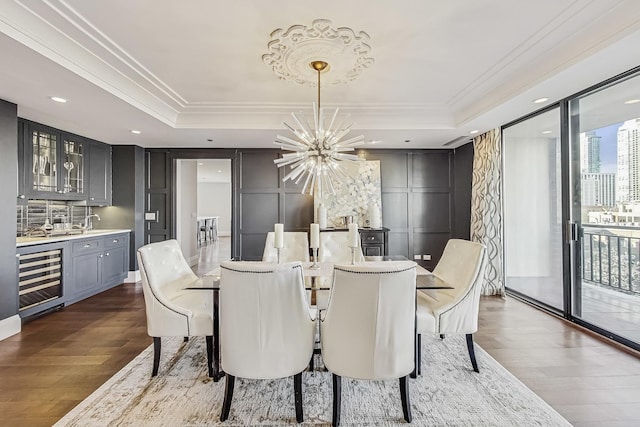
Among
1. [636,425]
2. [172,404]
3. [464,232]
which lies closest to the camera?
[636,425]

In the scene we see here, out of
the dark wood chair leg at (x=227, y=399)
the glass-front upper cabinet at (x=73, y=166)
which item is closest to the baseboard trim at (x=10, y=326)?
the glass-front upper cabinet at (x=73, y=166)

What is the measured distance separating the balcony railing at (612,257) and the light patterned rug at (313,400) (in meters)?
1.78

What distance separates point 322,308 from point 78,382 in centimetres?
188

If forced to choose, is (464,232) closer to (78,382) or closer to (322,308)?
(322,308)

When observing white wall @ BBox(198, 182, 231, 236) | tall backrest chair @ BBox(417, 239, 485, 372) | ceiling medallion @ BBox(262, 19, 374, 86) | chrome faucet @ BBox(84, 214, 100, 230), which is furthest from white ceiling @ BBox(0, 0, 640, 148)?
white wall @ BBox(198, 182, 231, 236)

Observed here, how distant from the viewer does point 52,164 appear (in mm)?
4348

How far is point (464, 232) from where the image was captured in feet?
18.8

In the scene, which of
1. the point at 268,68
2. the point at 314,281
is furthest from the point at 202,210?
the point at 314,281

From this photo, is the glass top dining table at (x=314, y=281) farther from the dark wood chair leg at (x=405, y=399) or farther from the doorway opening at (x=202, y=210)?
the doorway opening at (x=202, y=210)

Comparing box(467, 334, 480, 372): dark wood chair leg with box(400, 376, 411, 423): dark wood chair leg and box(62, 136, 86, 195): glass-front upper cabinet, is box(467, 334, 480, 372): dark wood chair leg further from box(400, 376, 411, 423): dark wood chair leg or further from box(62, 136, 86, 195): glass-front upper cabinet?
box(62, 136, 86, 195): glass-front upper cabinet

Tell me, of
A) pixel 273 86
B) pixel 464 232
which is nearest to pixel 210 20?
pixel 273 86

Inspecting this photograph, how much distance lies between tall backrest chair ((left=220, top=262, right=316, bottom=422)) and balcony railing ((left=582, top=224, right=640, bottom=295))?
319 centimetres

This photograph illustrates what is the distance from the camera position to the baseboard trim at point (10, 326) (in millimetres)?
3184

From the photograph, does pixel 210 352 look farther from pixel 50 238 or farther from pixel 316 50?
pixel 50 238
